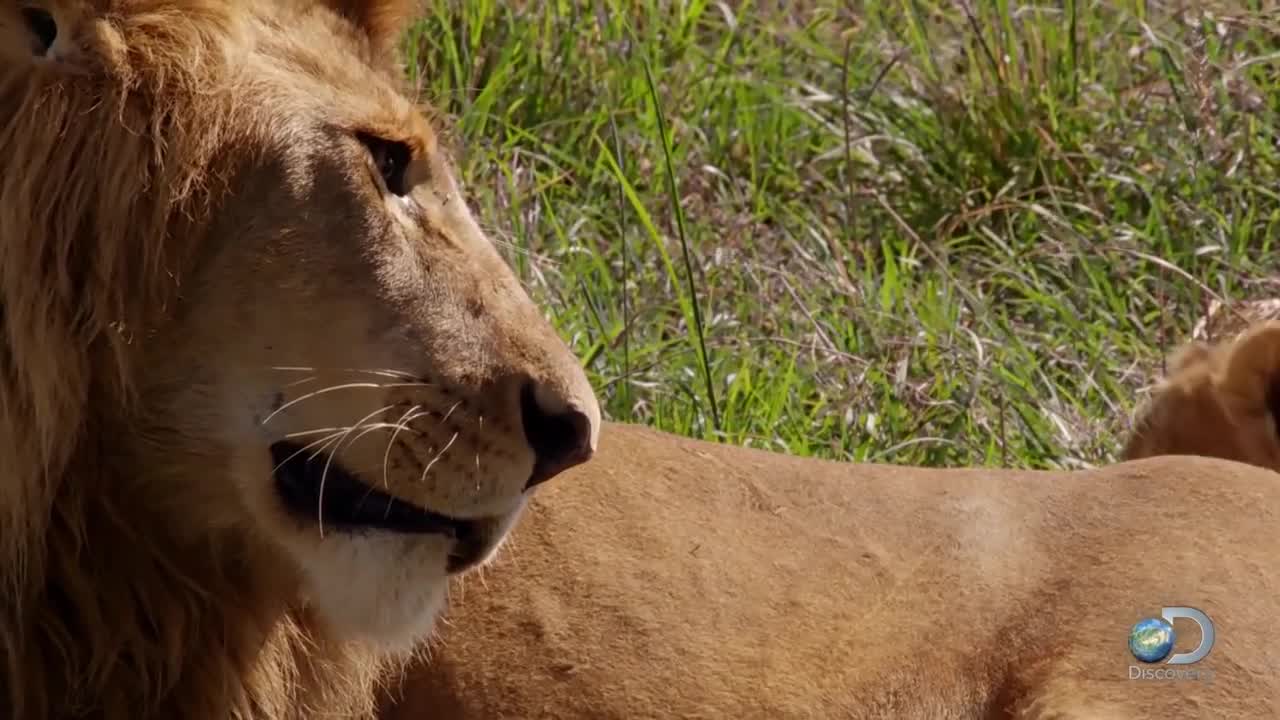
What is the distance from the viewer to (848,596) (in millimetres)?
2363

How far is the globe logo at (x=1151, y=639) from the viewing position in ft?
7.52

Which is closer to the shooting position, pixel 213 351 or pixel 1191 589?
pixel 213 351

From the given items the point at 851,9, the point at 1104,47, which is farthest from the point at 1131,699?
the point at 851,9

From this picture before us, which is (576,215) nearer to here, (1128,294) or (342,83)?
(1128,294)

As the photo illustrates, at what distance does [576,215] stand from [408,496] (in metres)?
2.37

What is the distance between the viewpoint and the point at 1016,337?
3887mm

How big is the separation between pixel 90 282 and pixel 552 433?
462 millimetres

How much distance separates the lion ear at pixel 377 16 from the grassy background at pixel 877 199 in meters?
1.29

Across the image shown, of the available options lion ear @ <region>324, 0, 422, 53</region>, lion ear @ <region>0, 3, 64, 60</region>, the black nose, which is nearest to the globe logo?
the black nose

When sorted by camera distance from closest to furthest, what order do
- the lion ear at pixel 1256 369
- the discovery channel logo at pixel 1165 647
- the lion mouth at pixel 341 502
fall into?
the lion mouth at pixel 341 502, the discovery channel logo at pixel 1165 647, the lion ear at pixel 1256 369

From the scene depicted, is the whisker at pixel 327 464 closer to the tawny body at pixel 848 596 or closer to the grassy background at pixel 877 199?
the tawny body at pixel 848 596

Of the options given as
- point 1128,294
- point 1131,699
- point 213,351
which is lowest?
point 1128,294

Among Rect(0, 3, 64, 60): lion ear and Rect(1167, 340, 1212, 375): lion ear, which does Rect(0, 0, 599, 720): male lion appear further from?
Rect(1167, 340, 1212, 375): lion ear

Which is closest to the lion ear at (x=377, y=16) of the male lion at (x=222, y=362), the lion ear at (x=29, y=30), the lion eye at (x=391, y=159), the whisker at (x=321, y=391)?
the male lion at (x=222, y=362)
